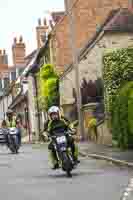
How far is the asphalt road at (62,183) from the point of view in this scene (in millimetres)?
12688

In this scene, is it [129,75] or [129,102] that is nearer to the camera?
[129,102]

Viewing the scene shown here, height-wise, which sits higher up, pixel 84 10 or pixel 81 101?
pixel 84 10

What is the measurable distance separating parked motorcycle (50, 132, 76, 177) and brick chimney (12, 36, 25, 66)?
6964 cm

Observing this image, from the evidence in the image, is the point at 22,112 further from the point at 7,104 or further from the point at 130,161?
the point at 130,161

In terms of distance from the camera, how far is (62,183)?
15062mm

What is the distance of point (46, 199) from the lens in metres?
12.2

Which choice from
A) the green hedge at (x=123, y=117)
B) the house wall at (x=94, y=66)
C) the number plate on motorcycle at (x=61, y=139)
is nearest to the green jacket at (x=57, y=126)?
the number plate on motorcycle at (x=61, y=139)

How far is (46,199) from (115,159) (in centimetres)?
903

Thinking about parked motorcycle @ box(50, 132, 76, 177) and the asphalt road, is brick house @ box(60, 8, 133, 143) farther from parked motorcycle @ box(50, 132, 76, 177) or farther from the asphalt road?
parked motorcycle @ box(50, 132, 76, 177)

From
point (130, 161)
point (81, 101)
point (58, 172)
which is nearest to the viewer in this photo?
point (58, 172)

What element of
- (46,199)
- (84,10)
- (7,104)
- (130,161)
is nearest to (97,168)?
(130,161)

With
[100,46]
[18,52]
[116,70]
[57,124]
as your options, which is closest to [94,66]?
[100,46]

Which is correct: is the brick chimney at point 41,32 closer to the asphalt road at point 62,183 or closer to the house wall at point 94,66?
the house wall at point 94,66

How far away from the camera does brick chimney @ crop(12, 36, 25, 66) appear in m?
86.8
